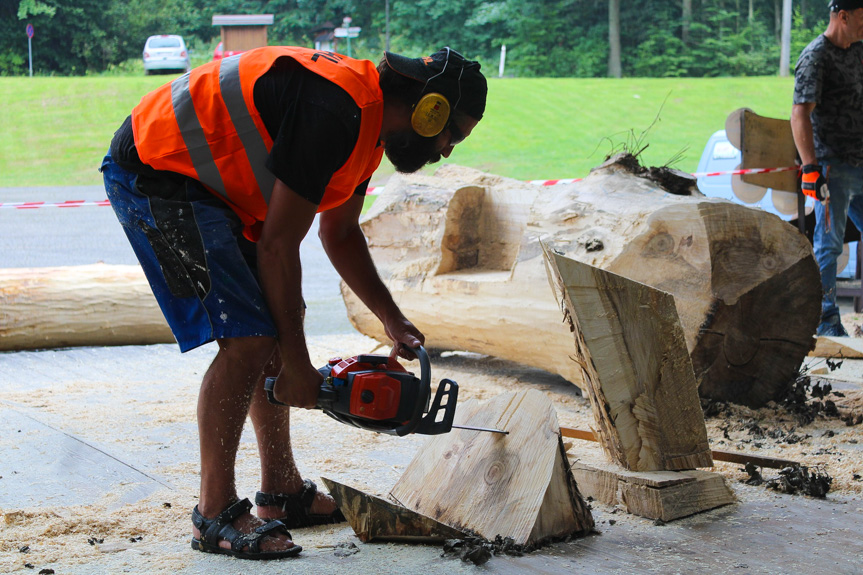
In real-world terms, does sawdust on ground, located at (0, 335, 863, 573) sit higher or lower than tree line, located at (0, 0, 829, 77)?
lower

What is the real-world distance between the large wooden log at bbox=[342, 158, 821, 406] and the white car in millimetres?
21532

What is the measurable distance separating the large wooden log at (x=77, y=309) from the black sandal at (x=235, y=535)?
365 cm

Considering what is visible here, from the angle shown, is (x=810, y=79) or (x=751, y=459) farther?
(x=810, y=79)

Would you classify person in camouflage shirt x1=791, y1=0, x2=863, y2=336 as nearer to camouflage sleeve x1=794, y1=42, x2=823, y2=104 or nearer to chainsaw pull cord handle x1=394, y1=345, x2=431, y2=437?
camouflage sleeve x1=794, y1=42, x2=823, y2=104

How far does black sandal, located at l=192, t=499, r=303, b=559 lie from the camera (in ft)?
7.34

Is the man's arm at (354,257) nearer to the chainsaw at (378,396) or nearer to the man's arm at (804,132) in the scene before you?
the chainsaw at (378,396)

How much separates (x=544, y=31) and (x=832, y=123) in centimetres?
2915

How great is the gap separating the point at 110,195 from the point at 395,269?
2.86 metres

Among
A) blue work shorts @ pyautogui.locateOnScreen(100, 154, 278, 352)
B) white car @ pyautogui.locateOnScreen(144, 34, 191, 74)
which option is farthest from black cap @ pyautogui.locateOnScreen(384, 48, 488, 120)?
white car @ pyautogui.locateOnScreen(144, 34, 191, 74)

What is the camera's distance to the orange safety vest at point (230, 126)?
2.19 m

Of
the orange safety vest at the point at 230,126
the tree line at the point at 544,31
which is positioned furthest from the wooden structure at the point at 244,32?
the orange safety vest at the point at 230,126

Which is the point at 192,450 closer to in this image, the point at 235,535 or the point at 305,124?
the point at 235,535

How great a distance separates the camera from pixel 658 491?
2.53 meters

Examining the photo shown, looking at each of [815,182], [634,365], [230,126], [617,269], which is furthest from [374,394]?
[815,182]
